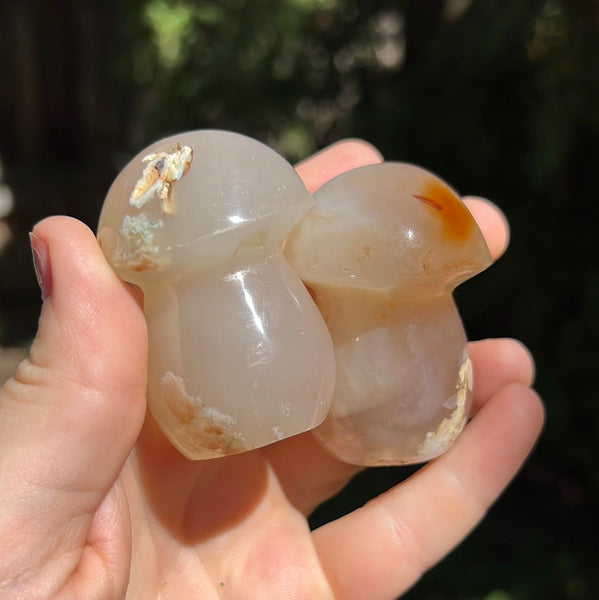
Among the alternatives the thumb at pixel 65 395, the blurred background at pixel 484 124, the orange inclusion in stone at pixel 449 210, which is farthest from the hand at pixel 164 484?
the blurred background at pixel 484 124

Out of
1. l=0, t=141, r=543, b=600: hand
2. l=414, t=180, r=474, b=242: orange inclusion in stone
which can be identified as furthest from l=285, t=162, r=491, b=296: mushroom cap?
l=0, t=141, r=543, b=600: hand

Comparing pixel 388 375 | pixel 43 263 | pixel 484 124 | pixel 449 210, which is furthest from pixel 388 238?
pixel 484 124

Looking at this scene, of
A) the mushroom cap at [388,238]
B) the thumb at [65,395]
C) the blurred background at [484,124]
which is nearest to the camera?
the thumb at [65,395]

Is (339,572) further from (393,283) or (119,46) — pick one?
(119,46)

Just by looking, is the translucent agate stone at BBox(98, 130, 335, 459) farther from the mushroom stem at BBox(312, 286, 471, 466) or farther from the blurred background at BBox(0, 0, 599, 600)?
the blurred background at BBox(0, 0, 599, 600)

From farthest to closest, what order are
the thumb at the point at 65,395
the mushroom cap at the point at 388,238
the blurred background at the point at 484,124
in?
the blurred background at the point at 484,124, the mushroom cap at the point at 388,238, the thumb at the point at 65,395

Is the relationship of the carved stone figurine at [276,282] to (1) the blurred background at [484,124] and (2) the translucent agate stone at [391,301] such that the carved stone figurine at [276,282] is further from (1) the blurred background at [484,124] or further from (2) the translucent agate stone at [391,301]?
(1) the blurred background at [484,124]

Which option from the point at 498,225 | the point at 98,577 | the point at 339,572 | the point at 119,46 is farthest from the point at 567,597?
the point at 119,46

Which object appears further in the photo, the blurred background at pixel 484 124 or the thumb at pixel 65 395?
the blurred background at pixel 484 124
